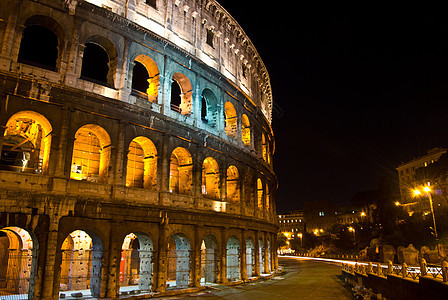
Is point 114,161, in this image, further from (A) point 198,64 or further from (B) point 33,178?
(A) point 198,64

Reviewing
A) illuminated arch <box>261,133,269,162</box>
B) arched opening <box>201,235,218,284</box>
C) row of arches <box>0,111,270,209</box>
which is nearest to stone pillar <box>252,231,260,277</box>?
arched opening <box>201,235,218,284</box>

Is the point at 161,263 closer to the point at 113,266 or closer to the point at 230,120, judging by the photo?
the point at 113,266

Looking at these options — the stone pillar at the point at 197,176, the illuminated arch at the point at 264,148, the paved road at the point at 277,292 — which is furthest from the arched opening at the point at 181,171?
the illuminated arch at the point at 264,148

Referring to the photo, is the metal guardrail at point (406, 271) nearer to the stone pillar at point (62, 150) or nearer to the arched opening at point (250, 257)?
the arched opening at point (250, 257)

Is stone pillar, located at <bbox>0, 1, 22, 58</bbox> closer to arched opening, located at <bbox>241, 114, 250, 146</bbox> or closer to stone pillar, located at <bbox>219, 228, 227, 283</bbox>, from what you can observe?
stone pillar, located at <bbox>219, 228, 227, 283</bbox>

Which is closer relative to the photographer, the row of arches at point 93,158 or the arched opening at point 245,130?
the row of arches at point 93,158

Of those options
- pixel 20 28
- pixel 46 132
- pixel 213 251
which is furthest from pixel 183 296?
pixel 20 28

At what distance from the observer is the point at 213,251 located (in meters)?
21.2

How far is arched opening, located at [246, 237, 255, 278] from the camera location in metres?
24.3

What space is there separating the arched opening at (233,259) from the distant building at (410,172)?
1859 inches

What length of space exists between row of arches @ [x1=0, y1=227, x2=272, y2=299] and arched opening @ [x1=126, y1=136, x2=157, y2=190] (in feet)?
9.40

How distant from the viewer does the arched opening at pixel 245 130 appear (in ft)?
90.5

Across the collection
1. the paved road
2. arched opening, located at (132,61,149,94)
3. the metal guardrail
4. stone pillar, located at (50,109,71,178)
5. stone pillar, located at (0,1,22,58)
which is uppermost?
arched opening, located at (132,61,149,94)

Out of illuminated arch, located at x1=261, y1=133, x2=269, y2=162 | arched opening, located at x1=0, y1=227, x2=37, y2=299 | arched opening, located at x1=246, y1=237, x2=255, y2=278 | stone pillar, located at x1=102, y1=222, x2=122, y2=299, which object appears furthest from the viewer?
illuminated arch, located at x1=261, y1=133, x2=269, y2=162
